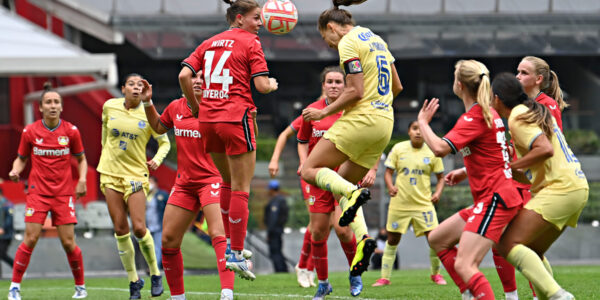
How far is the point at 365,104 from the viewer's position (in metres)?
6.73

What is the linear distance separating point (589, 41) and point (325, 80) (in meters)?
19.9

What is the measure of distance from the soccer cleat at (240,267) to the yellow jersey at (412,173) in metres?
5.48

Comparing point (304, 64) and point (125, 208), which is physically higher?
point (125, 208)

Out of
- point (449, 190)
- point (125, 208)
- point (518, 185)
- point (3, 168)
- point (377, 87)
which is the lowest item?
point (3, 168)

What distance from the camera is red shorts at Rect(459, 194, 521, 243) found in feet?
19.5

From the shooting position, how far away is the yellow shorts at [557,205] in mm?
5996

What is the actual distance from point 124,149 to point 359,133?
3.94 metres

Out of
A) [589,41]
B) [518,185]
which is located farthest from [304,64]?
[518,185]

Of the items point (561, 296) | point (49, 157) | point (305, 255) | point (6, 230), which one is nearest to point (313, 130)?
point (305, 255)

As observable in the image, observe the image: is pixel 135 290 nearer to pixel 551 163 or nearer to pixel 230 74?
pixel 230 74

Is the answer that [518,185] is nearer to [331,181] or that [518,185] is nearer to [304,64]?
[331,181]

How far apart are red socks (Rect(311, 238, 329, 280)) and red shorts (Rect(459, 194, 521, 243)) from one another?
103 inches

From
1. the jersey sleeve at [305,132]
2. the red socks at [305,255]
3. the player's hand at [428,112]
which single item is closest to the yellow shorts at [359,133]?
the player's hand at [428,112]

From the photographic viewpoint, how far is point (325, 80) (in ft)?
30.9
